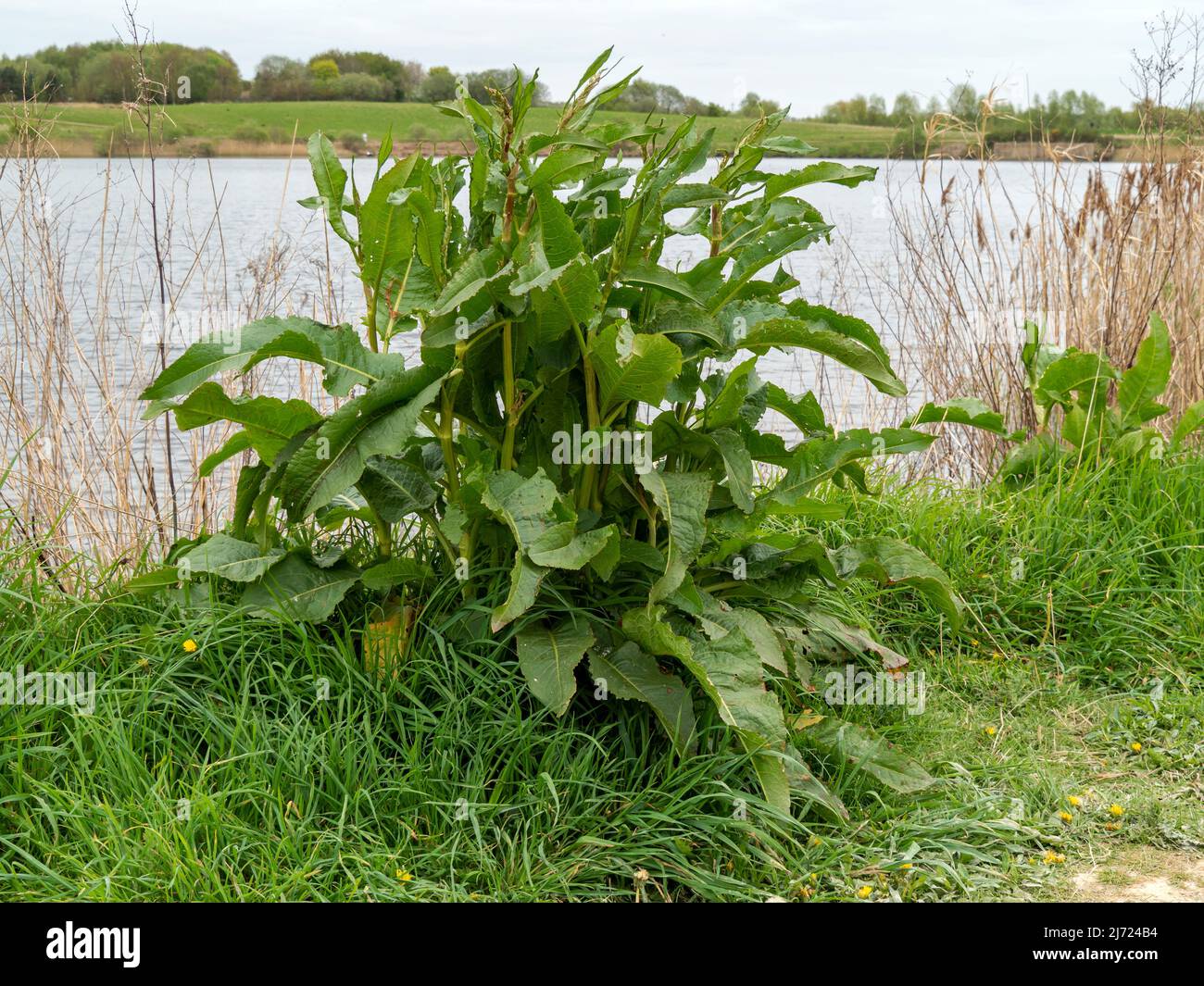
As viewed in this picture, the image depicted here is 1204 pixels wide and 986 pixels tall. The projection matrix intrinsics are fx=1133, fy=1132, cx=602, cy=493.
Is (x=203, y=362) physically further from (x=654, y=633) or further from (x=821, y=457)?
(x=821, y=457)

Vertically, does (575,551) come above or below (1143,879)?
above

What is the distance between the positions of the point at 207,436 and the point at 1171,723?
12.2 ft

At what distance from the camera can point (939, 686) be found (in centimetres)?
340

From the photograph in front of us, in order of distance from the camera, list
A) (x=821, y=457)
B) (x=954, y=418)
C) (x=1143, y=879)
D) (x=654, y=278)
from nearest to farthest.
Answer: (x=654, y=278) < (x=1143, y=879) < (x=821, y=457) < (x=954, y=418)

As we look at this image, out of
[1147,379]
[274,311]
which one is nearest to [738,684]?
[1147,379]

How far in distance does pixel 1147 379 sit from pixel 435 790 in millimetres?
3080

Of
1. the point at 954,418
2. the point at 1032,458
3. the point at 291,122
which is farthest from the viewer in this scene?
the point at 291,122

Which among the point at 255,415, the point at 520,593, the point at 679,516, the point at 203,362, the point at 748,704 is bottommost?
the point at 748,704

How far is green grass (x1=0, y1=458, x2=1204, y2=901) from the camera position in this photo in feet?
7.39

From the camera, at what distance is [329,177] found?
8.59ft

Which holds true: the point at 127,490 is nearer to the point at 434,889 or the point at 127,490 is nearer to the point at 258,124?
the point at 434,889

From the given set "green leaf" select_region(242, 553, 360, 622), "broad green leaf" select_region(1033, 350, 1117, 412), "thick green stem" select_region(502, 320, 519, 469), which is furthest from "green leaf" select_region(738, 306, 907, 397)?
"broad green leaf" select_region(1033, 350, 1117, 412)

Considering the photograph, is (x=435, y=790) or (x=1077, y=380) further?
(x=1077, y=380)

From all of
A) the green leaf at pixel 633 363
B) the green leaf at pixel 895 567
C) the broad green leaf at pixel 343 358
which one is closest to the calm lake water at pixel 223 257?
the broad green leaf at pixel 343 358
